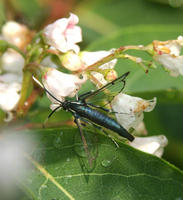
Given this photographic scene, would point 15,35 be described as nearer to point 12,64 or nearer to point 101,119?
point 12,64

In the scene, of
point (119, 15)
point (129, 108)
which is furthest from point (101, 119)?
point (119, 15)

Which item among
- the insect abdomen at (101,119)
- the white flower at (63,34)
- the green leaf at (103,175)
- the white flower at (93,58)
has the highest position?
the white flower at (63,34)

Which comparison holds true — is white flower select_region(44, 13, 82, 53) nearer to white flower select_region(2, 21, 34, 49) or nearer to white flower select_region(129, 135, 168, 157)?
white flower select_region(129, 135, 168, 157)

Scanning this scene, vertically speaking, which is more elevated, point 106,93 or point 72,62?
point 72,62

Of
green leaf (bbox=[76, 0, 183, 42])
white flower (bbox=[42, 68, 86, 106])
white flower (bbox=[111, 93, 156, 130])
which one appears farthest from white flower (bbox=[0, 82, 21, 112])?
green leaf (bbox=[76, 0, 183, 42])

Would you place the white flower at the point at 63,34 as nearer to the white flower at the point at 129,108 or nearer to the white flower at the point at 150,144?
the white flower at the point at 129,108

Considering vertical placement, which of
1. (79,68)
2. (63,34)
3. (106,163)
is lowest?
(106,163)

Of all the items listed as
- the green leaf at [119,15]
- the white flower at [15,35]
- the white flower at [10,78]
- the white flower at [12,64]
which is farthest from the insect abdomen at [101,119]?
the green leaf at [119,15]

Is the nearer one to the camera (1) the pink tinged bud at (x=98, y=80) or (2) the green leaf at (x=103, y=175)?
(2) the green leaf at (x=103, y=175)
